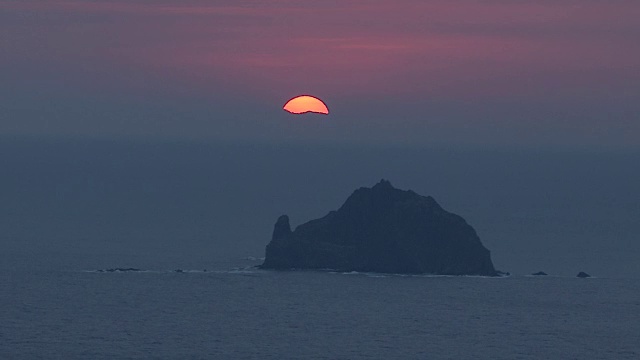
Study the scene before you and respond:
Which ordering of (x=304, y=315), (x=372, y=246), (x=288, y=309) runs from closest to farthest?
(x=304, y=315), (x=288, y=309), (x=372, y=246)

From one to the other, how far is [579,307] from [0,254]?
61473 mm

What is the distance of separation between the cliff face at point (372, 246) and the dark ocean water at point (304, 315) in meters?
2.22

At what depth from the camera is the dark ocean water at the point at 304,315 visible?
103 meters

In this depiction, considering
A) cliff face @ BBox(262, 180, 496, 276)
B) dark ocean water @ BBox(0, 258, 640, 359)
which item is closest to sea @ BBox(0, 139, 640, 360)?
dark ocean water @ BBox(0, 258, 640, 359)

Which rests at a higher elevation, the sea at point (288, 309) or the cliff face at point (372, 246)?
the cliff face at point (372, 246)

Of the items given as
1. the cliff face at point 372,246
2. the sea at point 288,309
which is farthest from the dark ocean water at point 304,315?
the cliff face at point 372,246

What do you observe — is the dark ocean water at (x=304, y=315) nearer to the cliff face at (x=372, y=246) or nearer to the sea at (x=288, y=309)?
the sea at (x=288, y=309)

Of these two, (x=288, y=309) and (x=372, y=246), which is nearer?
(x=288, y=309)

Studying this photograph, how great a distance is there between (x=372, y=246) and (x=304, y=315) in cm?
2300

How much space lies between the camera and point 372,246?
14025 cm

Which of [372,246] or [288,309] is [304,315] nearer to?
[288,309]

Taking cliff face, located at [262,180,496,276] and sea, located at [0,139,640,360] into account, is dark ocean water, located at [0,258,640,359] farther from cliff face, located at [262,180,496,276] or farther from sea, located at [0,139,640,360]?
cliff face, located at [262,180,496,276]

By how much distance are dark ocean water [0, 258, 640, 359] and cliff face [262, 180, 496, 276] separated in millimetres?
2215

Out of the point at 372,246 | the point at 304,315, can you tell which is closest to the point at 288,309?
the point at 304,315
